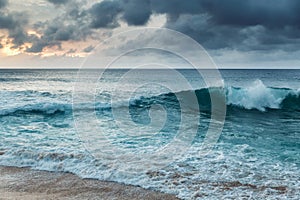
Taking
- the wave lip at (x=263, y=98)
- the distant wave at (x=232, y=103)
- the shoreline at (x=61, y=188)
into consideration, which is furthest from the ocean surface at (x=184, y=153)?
the wave lip at (x=263, y=98)

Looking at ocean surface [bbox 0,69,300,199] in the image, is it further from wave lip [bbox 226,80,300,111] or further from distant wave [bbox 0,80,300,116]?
wave lip [bbox 226,80,300,111]

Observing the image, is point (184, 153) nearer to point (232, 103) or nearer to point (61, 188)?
point (61, 188)

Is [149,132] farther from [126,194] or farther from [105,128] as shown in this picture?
[126,194]

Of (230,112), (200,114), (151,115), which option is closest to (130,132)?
(151,115)

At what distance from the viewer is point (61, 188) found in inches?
233

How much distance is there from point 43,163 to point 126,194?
2698 millimetres

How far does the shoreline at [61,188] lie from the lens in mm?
5559

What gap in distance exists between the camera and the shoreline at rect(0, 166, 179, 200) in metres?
5.56

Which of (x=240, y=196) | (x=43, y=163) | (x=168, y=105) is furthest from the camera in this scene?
(x=168, y=105)

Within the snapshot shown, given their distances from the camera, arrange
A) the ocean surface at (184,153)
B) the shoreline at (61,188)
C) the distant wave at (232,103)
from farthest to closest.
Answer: the distant wave at (232,103)
the ocean surface at (184,153)
the shoreline at (61,188)

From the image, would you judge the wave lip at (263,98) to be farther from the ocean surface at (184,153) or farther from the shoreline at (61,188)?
the shoreline at (61,188)

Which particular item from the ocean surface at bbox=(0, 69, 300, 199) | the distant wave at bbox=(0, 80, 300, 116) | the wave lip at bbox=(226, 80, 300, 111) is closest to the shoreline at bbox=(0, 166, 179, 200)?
the ocean surface at bbox=(0, 69, 300, 199)

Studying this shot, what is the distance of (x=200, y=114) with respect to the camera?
15836 mm

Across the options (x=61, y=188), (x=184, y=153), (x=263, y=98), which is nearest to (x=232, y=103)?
(x=263, y=98)
